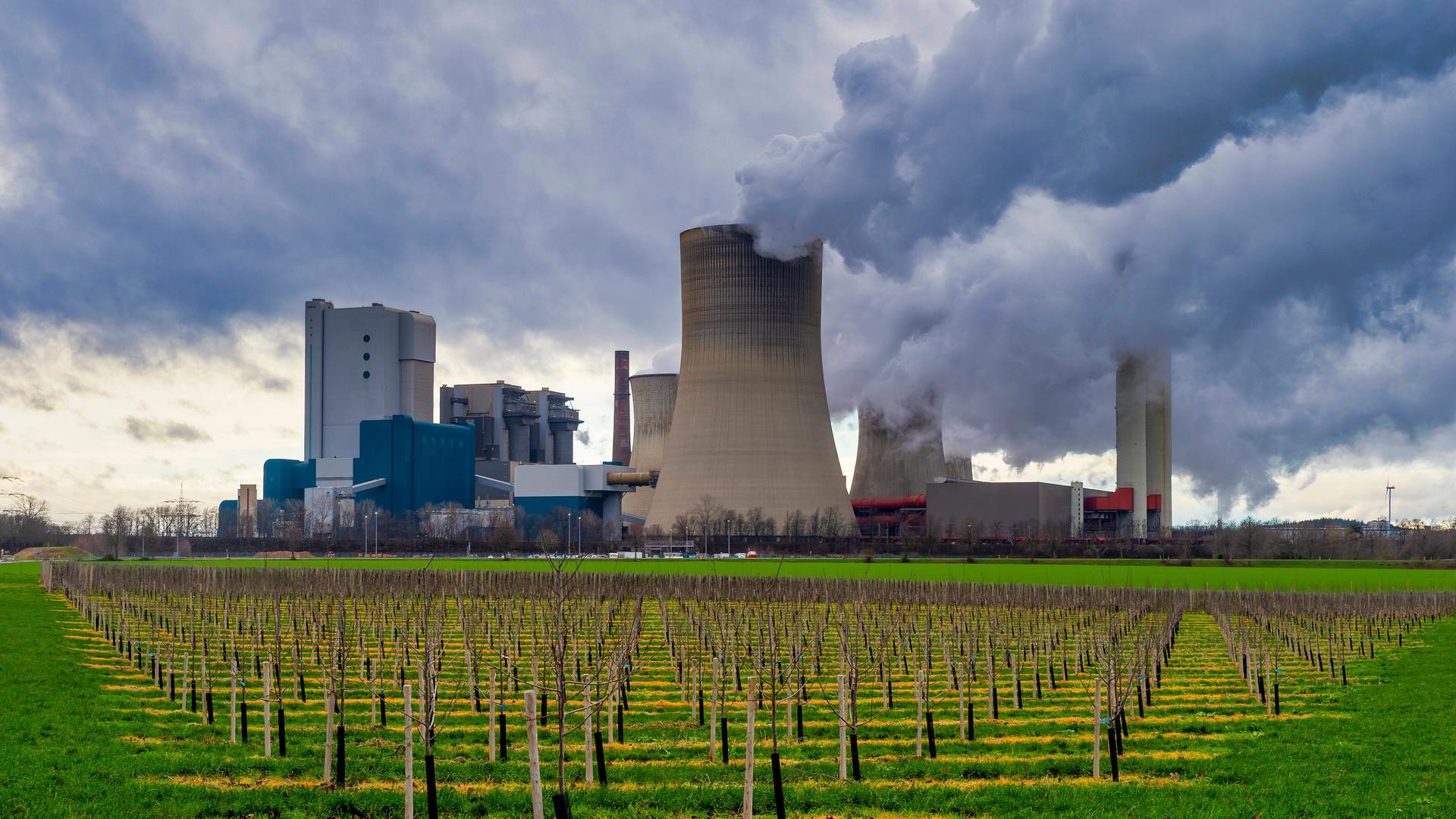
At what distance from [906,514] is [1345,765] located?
65443mm

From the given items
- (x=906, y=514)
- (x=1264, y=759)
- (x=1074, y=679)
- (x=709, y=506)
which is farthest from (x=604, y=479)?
(x=1264, y=759)

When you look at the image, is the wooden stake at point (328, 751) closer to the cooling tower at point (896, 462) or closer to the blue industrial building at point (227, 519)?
the cooling tower at point (896, 462)

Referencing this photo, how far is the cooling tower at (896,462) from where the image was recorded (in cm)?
7388

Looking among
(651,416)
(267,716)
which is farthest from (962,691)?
(651,416)

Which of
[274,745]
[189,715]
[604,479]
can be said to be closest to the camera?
[274,745]

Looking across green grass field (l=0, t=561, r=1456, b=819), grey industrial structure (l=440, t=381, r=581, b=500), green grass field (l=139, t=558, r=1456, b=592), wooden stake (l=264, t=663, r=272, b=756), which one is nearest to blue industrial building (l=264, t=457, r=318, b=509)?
grey industrial structure (l=440, t=381, r=581, b=500)

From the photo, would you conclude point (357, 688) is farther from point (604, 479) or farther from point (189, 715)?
point (604, 479)

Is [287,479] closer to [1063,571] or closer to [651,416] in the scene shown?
[651,416]

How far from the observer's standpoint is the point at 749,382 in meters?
54.0

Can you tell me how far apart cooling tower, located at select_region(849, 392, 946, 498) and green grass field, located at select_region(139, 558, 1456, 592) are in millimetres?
8750

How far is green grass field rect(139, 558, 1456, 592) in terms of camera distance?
43375 mm

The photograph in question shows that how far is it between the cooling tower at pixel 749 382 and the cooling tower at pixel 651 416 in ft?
64.7

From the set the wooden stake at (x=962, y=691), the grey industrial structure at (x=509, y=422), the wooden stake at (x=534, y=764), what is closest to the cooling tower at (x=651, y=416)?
the grey industrial structure at (x=509, y=422)

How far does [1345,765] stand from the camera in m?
11.1
